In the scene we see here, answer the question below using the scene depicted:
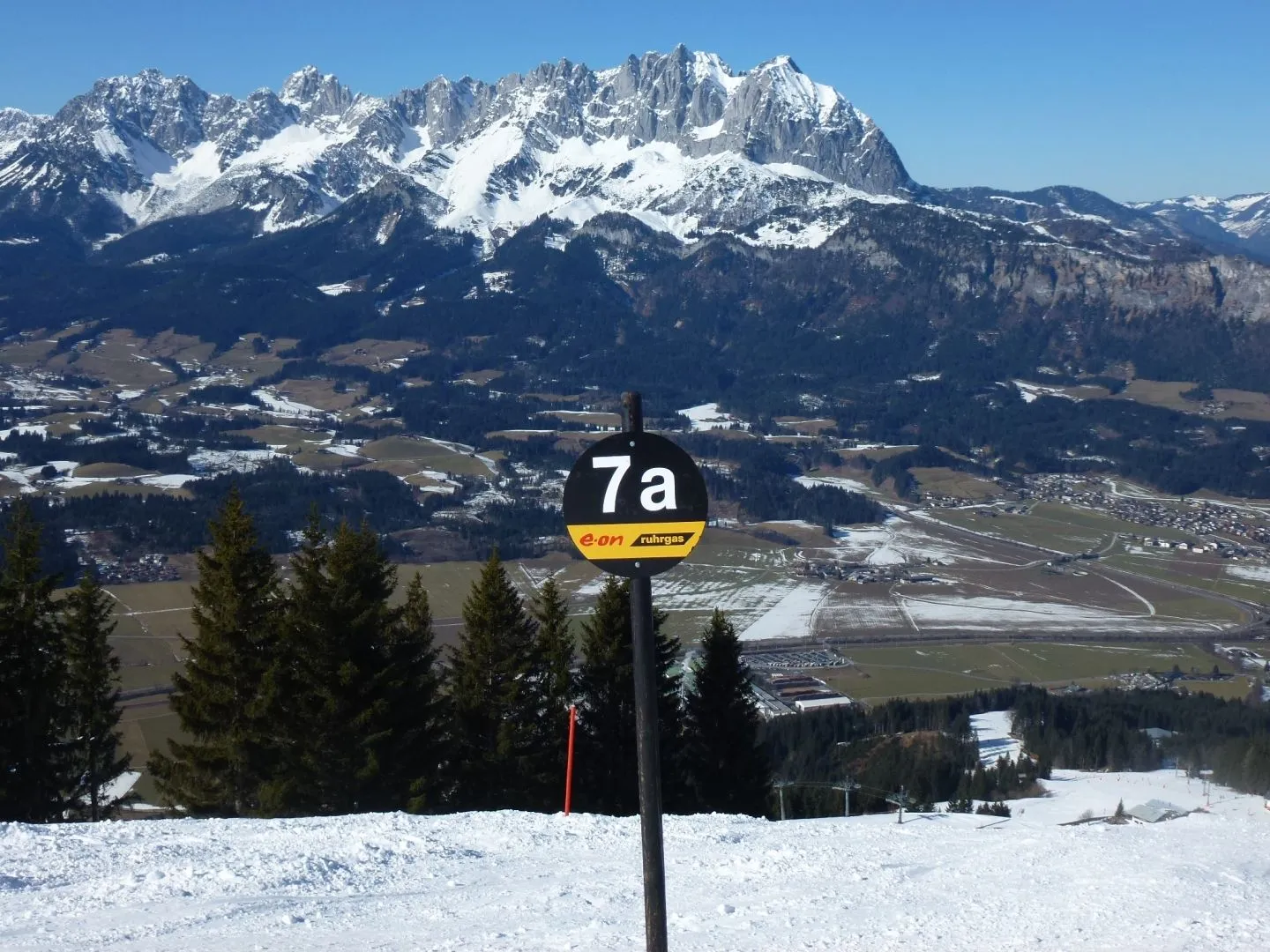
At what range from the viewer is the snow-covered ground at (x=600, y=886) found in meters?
7.47

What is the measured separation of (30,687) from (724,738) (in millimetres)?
12142

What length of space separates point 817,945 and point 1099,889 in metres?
2.92

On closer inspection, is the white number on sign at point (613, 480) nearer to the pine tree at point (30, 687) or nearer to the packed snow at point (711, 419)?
the pine tree at point (30, 687)

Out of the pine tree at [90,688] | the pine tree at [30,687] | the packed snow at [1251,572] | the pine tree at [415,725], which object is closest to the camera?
the pine tree at [30,687]

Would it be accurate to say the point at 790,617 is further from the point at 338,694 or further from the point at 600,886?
the point at 600,886

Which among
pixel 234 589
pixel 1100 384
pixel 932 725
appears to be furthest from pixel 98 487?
pixel 1100 384

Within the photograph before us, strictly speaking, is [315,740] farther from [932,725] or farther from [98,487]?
[98,487]

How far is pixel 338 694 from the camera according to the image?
56.3 feet

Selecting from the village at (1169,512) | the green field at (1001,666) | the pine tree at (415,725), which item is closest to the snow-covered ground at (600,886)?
the pine tree at (415,725)

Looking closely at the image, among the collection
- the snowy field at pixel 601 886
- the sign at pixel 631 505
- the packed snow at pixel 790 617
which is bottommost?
the packed snow at pixel 790 617

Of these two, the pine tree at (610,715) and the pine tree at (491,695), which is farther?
the pine tree at (610,715)

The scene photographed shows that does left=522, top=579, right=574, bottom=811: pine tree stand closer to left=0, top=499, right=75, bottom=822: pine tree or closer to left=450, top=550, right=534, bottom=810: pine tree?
left=450, top=550, right=534, bottom=810: pine tree

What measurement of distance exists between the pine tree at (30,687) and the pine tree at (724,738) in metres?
10.9

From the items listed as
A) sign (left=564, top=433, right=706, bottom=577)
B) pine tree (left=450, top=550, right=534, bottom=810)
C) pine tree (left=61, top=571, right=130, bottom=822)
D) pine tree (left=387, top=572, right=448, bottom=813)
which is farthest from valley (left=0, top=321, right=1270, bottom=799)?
sign (left=564, top=433, right=706, bottom=577)
